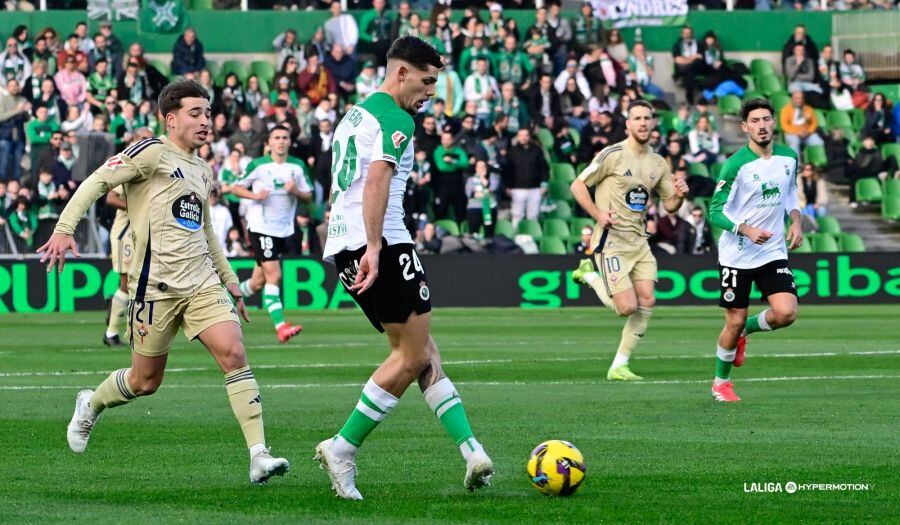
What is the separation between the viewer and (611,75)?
31297 millimetres

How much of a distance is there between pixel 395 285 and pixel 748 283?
5.98 metres

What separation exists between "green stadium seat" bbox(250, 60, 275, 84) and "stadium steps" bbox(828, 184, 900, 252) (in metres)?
11.7

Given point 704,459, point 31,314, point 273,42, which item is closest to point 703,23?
point 273,42

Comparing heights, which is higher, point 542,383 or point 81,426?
point 81,426

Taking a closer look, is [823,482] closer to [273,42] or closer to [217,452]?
[217,452]

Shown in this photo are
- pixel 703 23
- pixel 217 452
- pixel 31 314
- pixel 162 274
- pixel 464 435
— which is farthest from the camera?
pixel 703 23

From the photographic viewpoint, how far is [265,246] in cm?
1945

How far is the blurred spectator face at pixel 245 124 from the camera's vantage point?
92.5 ft

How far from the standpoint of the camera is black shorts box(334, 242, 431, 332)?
7438 mm

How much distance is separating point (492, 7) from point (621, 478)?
24773 millimetres

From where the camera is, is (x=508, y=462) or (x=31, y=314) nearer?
(x=508, y=462)

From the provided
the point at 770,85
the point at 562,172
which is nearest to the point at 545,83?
the point at 562,172

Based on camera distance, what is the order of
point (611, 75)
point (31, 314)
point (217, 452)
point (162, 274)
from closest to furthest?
point (162, 274), point (217, 452), point (31, 314), point (611, 75)

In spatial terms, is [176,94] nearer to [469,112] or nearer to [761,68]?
[469,112]
